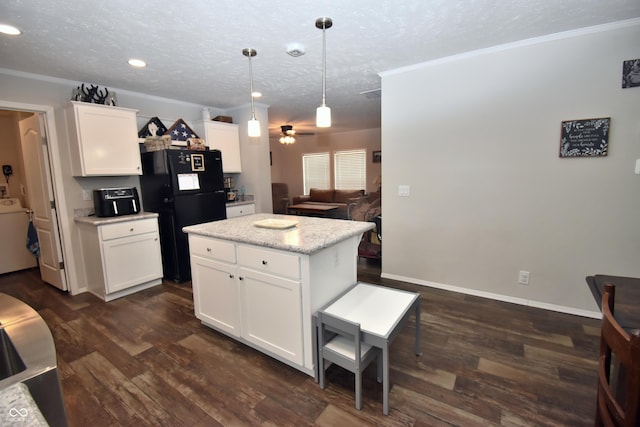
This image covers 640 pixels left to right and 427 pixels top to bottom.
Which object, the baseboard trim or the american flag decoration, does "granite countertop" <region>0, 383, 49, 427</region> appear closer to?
the baseboard trim

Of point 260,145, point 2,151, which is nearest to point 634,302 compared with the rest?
point 260,145

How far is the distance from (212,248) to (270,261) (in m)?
0.61

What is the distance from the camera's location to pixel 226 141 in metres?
4.41

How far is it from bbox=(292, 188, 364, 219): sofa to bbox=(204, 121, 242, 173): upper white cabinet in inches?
124

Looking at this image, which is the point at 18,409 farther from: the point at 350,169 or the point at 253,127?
the point at 350,169

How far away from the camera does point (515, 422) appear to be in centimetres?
150

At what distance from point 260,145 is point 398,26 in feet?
9.41

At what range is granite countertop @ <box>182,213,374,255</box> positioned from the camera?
1.72 m

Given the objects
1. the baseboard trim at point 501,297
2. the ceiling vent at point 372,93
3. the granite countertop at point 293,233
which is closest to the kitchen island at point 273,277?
the granite countertop at point 293,233

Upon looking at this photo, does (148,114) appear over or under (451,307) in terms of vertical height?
over

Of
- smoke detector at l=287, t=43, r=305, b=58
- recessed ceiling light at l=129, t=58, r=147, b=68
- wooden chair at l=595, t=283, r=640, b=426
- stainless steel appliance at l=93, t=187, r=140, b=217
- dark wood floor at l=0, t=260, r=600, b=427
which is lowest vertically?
dark wood floor at l=0, t=260, r=600, b=427

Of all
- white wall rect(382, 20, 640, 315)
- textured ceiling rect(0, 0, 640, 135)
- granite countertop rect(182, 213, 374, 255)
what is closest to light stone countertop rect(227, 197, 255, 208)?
textured ceiling rect(0, 0, 640, 135)

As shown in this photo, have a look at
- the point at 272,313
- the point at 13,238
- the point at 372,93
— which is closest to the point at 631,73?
the point at 372,93

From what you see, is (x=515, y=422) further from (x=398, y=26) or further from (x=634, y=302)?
(x=398, y=26)
